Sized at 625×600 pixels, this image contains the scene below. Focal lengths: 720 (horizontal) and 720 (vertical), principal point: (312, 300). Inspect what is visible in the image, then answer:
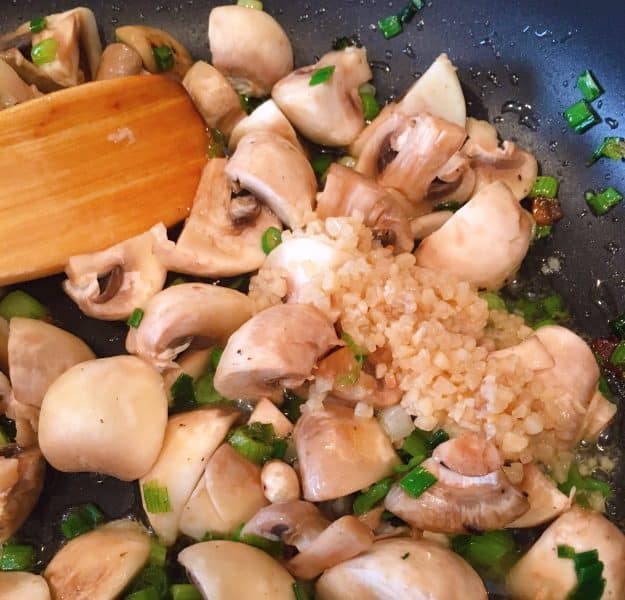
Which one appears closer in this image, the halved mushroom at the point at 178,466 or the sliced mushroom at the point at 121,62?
the halved mushroom at the point at 178,466

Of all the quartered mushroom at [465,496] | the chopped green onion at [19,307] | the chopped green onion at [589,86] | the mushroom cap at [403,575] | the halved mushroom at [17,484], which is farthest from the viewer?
the chopped green onion at [589,86]

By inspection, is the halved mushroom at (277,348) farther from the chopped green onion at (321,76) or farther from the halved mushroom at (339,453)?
the chopped green onion at (321,76)

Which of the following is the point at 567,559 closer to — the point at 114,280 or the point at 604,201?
the point at 604,201

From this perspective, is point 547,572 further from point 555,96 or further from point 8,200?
point 8,200

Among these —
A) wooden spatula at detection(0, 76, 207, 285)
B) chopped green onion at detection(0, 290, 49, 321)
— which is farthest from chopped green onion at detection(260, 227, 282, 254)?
chopped green onion at detection(0, 290, 49, 321)

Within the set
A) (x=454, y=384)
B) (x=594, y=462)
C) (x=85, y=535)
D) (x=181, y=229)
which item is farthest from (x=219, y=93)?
(x=594, y=462)

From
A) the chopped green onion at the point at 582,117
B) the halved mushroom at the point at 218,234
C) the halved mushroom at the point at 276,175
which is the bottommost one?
the halved mushroom at the point at 218,234

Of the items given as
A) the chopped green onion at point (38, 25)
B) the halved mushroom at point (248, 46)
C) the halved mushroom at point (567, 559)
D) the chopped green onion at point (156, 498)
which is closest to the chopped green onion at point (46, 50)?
the chopped green onion at point (38, 25)
